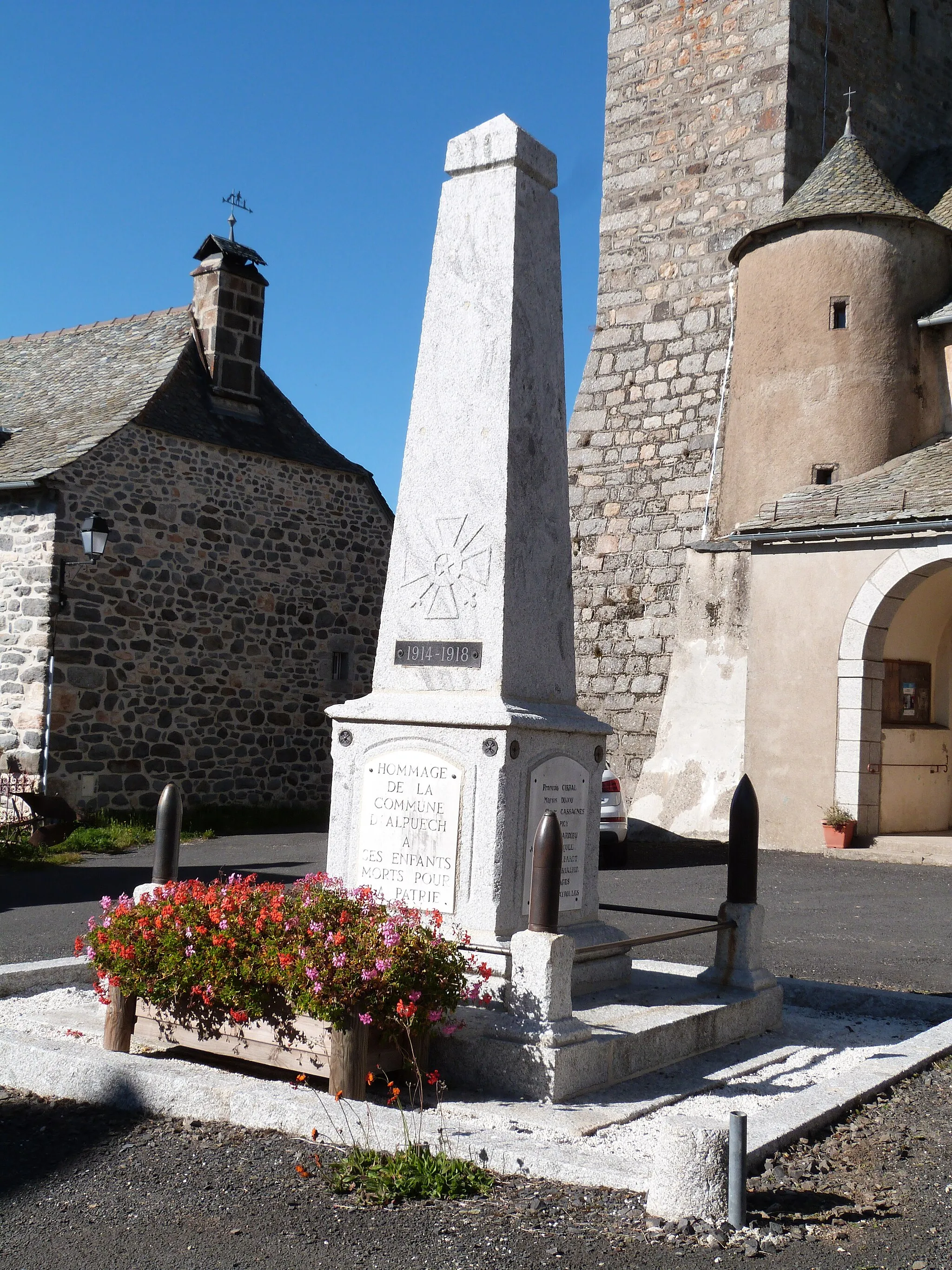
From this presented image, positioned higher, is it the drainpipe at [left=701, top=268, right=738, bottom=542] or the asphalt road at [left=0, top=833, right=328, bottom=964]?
the drainpipe at [left=701, top=268, right=738, bottom=542]

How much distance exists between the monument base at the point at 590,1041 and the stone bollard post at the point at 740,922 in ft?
0.30

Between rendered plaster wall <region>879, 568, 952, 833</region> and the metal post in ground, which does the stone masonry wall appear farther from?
the metal post in ground

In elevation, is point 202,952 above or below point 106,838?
above

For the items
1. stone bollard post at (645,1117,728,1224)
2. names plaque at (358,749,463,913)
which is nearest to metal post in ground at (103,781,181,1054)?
names plaque at (358,749,463,913)

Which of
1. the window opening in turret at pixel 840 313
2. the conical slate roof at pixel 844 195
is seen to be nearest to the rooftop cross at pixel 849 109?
the conical slate roof at pixel 844 195

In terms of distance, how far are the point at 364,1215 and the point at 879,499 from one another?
1230cm

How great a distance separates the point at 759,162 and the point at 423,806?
16.0 meters

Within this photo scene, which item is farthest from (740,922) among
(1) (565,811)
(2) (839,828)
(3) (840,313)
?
(3) (840,313)

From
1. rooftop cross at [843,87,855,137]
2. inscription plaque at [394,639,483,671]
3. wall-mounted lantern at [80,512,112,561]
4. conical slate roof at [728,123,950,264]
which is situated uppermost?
rooftop cross at [843,87,855,137]

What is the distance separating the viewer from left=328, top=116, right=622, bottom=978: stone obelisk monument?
16.8 ft

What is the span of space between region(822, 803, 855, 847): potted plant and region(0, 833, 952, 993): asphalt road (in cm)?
21

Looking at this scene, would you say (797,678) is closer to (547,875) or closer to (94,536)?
(94,536)

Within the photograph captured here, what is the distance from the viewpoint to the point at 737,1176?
11.3 feet

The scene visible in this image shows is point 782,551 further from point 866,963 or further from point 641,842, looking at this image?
point 866,963
